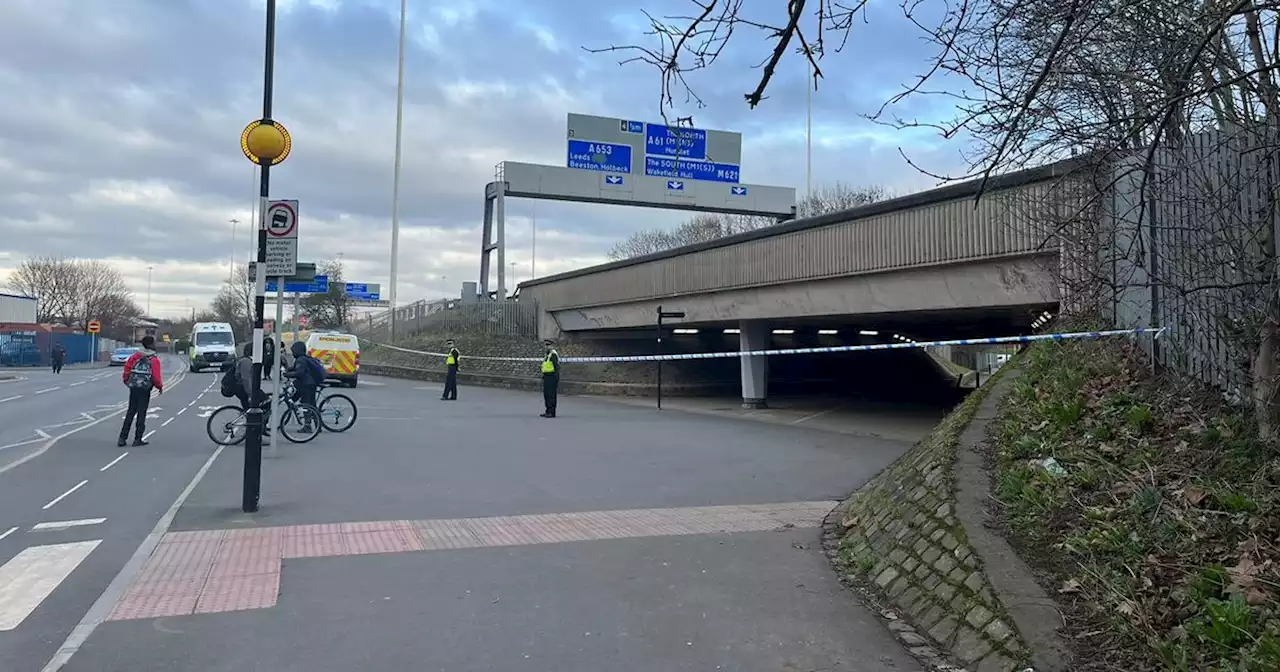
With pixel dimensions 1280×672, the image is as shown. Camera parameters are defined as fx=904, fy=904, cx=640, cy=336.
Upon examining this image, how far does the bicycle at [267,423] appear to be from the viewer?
13.6 metres

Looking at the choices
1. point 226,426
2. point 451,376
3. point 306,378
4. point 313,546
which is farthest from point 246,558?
point 451,376

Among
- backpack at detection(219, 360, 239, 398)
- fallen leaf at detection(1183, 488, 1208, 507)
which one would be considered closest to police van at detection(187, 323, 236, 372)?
backpack at detection(219, 360, 239, 398)

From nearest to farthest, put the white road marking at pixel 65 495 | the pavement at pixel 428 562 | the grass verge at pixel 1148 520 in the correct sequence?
the grass verge at pixel 1148 520
the pavement at pixel 428 562
the white road marking at pixel 65 495

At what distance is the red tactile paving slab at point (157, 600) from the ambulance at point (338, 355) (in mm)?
25843

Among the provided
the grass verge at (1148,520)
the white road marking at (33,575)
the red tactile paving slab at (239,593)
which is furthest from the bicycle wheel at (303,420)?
the grass verge at (1148,520)

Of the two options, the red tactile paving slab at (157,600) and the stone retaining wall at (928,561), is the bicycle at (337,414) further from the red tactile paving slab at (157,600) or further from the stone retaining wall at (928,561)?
the stone retaining wall at (928,561)

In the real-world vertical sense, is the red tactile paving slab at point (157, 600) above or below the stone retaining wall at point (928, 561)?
below

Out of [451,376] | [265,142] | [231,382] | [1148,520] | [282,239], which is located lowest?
[1148,520]

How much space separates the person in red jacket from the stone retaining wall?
33.5ft

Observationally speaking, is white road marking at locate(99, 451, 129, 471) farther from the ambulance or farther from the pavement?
the ambulance

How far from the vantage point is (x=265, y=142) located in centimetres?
913

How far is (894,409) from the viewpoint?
75.9 ft

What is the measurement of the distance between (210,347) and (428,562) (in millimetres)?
39159

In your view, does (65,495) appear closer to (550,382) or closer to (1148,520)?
(1148,520)
